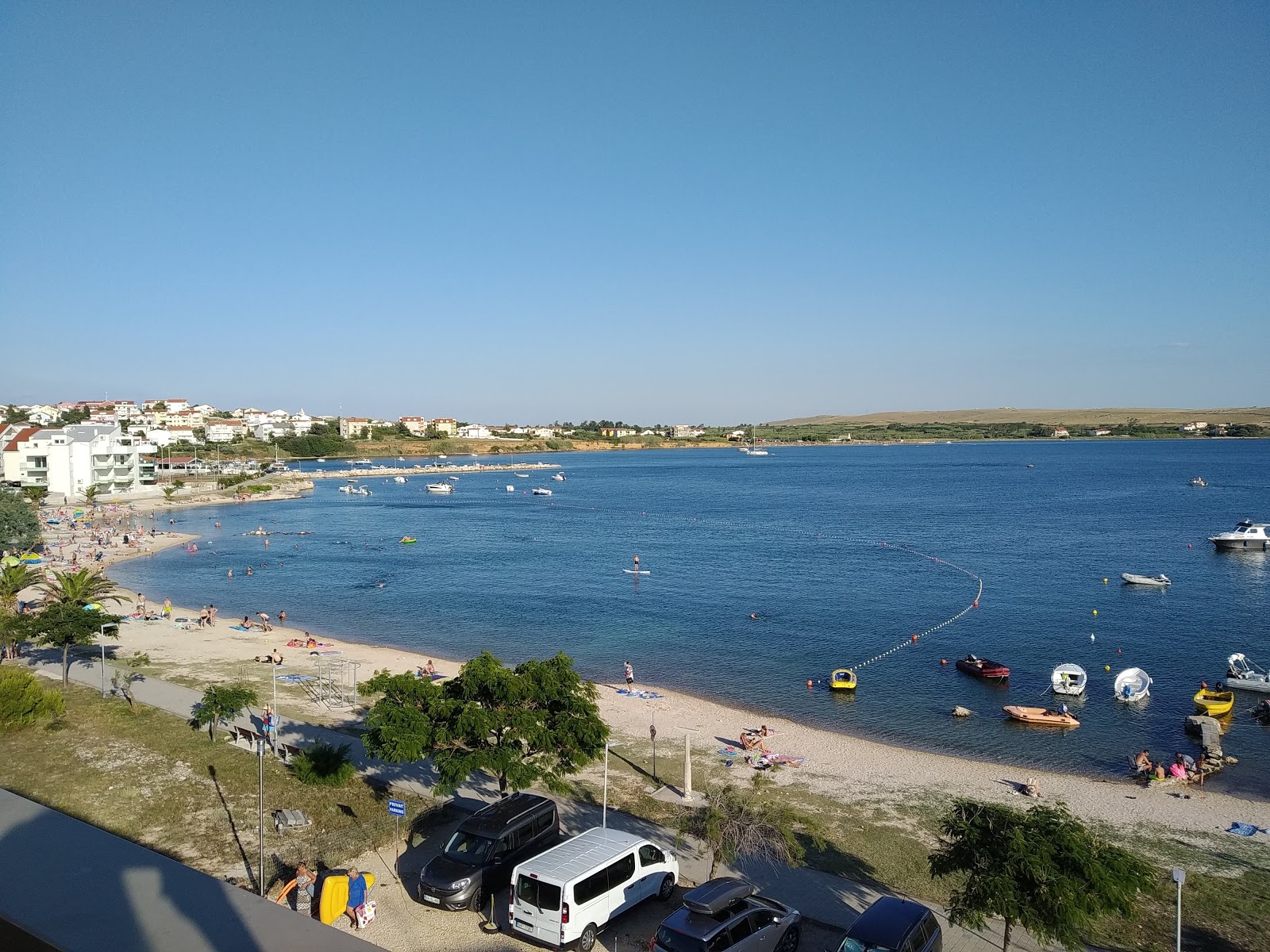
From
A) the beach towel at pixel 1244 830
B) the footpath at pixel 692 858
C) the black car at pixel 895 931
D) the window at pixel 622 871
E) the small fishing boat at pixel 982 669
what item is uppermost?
the window at pixel 622 871

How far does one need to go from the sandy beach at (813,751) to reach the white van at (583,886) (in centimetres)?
816

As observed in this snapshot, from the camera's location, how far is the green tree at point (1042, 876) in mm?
10164

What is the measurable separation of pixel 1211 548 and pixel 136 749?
7137 centimetres

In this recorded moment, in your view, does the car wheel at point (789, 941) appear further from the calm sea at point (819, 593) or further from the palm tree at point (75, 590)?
the palm tree at point (75, 590)

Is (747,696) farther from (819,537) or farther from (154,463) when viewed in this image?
(154,463)

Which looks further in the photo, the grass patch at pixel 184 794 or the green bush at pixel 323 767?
the green bush at pixel 323 767

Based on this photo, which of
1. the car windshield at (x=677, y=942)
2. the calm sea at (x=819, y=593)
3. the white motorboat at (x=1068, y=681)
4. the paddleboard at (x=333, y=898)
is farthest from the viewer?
the white motorboat at (x=1068, y=681)

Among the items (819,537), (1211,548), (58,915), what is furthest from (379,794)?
(1211,548)

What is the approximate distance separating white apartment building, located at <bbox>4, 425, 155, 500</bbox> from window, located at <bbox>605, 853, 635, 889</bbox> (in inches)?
3901

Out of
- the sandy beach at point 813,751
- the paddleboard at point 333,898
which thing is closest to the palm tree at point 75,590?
the sandy beach at point 813,751

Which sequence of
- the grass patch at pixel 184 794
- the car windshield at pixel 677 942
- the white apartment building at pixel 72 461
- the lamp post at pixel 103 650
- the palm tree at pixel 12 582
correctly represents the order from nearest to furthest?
1. the car windshield at pixel 677 942
2. the grass patch at pixel 184 794
3. the lamp post at pixel 103 650
4. the palm tree at pixel 12 582
5. the white apartment building at pixel 72 461

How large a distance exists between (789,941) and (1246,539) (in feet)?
225

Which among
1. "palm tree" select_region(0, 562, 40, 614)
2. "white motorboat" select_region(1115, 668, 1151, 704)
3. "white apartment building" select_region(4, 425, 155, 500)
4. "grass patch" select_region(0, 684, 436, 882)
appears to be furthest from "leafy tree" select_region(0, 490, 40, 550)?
"white motorboat" select_region(1115, 668, 1151, 704)

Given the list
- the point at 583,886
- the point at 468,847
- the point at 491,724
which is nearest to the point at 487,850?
the point at 468,847
